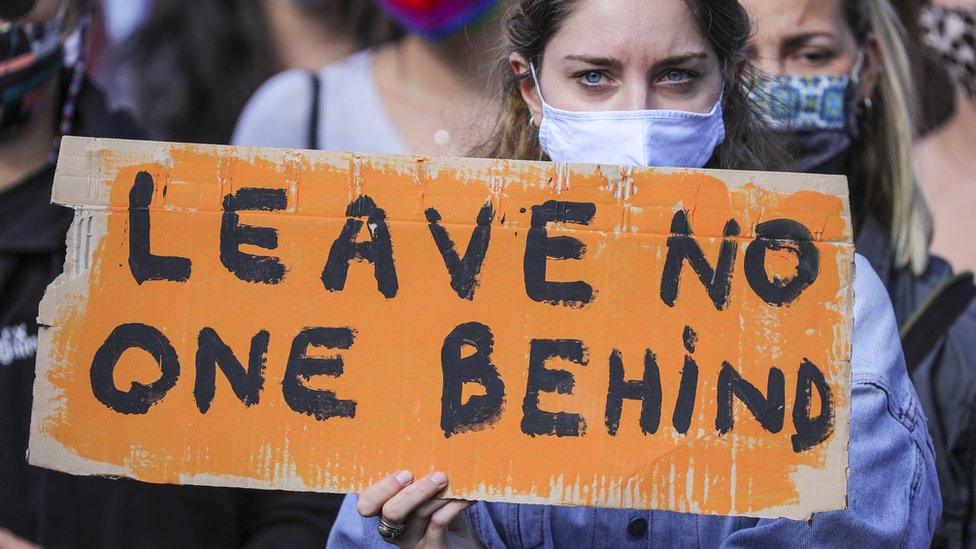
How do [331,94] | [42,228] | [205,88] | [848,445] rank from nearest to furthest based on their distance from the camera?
[848,445], [42,228], [331,94], [205,88]

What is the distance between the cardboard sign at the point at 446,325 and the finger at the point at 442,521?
0.03 m

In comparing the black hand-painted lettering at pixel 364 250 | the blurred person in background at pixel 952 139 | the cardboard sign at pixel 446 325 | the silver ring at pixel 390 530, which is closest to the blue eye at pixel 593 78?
the cardboard sign at pixel 446 325

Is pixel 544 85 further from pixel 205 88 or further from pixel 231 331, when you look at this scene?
pixel 205 88

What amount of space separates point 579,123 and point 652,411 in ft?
2.06

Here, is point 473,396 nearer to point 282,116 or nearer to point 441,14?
point 282,116

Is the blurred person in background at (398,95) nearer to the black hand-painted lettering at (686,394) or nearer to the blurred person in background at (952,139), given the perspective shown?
the blurred person in background at (952,139)

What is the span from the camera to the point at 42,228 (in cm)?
320

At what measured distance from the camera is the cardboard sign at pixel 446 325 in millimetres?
2135

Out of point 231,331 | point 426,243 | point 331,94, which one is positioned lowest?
point 231,331

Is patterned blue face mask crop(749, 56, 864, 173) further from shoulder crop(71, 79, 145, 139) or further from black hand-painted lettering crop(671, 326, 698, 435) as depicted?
shoulder crop(71, 79, 145, 139)

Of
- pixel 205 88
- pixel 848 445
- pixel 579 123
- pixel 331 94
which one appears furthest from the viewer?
pixel 205 88

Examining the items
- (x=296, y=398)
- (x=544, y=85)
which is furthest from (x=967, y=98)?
(x=296, y=398)

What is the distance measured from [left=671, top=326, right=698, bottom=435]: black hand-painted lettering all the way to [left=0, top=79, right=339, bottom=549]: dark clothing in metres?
1.22

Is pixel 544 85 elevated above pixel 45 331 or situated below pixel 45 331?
above
